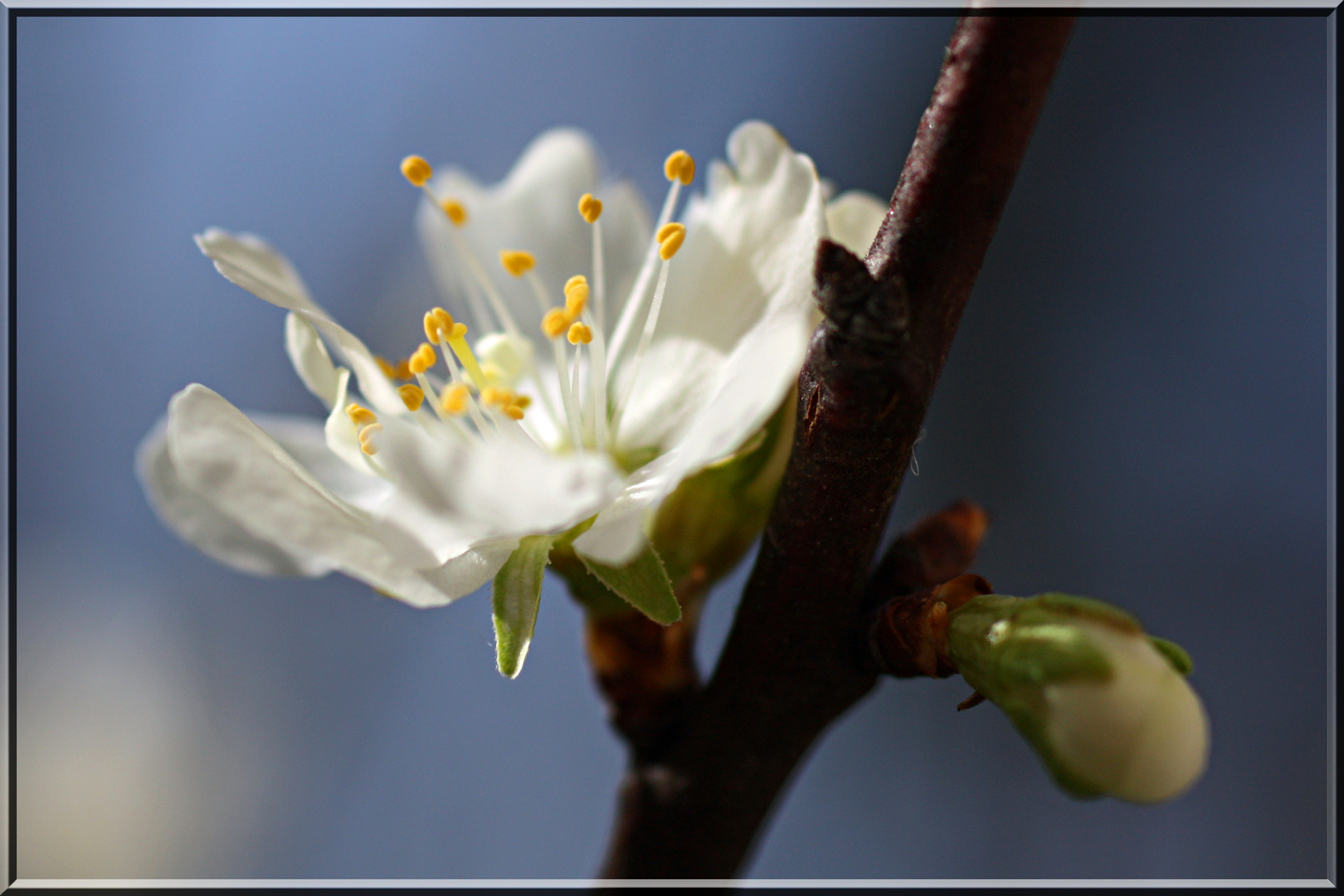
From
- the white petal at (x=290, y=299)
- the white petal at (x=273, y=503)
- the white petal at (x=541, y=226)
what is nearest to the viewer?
the white petal at (x=273, y=503)

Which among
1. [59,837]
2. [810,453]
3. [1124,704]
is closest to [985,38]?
[810,453]

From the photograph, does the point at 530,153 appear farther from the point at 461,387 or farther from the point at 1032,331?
the point at 1032,331

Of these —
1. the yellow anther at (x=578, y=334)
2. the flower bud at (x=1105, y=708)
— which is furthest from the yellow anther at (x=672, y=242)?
the flower bud at (x=1105, y=708)

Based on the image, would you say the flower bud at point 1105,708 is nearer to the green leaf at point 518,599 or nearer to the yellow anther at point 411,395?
the green leaf at point 518,599

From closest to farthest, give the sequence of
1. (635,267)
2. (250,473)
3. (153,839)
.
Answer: (250,473), (635,267), (153,839)

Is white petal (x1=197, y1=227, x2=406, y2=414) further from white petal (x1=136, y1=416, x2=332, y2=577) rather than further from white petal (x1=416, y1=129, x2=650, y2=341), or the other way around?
white petal (x1=416, y1=129, x2=650, y2=341)

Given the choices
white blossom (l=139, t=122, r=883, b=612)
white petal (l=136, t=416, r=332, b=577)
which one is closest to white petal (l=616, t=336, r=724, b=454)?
white blossom (l=139, t=122, r=883, b=612)

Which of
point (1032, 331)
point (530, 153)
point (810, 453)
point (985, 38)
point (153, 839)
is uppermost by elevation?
point (1032, 331)
